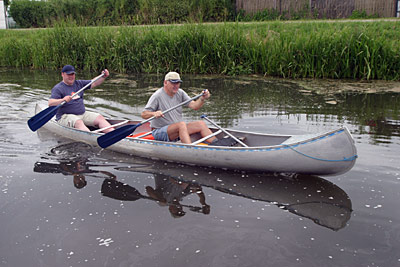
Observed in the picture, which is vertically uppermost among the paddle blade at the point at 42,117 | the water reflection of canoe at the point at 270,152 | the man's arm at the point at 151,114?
the man's arm at the point at 151,114

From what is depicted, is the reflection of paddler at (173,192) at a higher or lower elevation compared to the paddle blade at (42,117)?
lower

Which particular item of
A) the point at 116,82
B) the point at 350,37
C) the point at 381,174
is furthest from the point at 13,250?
the point at 350,37

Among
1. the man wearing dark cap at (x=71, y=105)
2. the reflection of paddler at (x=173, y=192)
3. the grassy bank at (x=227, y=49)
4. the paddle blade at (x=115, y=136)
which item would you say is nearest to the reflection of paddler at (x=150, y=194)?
the reflection of paddler at (x=173, y=192)

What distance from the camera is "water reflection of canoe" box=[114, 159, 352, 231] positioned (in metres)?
4.64

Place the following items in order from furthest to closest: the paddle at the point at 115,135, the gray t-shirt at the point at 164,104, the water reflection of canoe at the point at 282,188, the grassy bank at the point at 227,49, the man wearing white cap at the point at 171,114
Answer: the grassy bank at the point at 227,49 → the paddle at the point at 115,135 → the gray t-shirt at the point at 164,104 → the man wearing white cap at the point at 171,114 → the water reflection of canoe at the point at 282,188

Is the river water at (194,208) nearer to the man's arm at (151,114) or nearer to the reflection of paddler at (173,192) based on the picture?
the reflection of paddler at (173,192)

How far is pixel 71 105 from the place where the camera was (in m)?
7.38

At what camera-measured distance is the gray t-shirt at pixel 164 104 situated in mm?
6227

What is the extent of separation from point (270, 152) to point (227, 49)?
7.64 meters

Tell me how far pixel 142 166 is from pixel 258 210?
2113 mm

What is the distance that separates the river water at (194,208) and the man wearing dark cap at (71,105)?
0.39 m

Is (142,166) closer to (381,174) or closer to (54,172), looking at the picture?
(54,172)

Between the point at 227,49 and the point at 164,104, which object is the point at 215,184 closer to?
the point at 164,104

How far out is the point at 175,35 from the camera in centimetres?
1299
